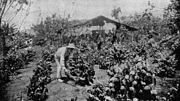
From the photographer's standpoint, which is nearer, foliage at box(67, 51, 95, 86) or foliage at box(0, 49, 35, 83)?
foliage at box(67, 51, 95, 86)

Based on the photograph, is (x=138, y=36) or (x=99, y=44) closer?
(x=99, y=44)

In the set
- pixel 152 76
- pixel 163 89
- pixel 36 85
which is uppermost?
pixel 152 76

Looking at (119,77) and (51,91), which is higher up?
(119,77)

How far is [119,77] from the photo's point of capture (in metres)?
4.50

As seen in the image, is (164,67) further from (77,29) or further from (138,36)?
(77,29)

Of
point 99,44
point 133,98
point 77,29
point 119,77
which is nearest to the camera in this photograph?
point 133,98

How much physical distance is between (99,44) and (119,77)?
12.1 m

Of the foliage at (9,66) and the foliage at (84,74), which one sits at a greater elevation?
the foliage at (84,74)

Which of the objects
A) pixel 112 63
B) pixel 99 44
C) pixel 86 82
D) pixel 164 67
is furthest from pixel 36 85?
pixel 99 44

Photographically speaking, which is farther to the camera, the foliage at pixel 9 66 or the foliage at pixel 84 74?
the foliage at pixel 9 66

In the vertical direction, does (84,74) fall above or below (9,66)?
above

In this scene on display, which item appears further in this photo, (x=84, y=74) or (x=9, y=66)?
(x=9, y=66)

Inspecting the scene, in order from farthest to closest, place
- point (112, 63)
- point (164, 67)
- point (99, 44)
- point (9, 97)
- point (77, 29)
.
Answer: point (77, 29)
point (99, 44)
point (112, 63)
point (164, 67)
point (9, 97)

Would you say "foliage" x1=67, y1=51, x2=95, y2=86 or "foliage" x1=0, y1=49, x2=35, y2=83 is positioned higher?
"foliage" x1=67, y1=51, x2=95, y2=86
